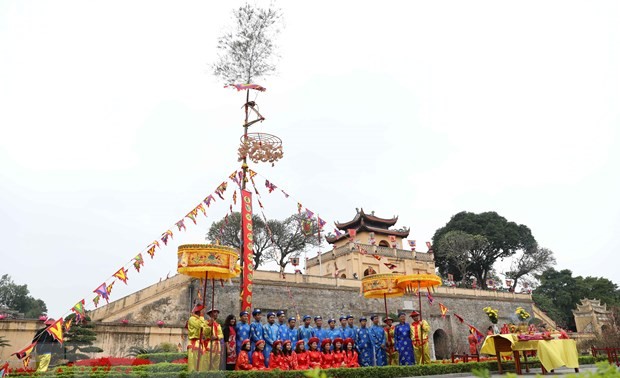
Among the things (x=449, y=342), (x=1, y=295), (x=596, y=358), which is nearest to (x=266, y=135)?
(x=596, y=358)

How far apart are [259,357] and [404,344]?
453 centimetres

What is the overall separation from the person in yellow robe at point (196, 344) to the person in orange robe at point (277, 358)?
1.62 meters

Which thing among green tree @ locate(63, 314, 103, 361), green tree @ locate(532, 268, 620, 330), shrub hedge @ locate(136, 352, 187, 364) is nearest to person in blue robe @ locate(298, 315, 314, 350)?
shrub hedge @ locate(136, 352, 187, 364)

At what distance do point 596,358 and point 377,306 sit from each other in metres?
13.8

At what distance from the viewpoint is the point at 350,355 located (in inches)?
445

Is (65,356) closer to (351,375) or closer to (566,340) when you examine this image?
(351,375)

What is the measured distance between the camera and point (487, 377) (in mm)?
1869

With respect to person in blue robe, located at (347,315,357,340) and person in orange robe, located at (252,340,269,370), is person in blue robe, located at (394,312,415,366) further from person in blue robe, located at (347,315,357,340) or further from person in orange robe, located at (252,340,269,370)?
person in orange robe, located at (252,340,269,370)

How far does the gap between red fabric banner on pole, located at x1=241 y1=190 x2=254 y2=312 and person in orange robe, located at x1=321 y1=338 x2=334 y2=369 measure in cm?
216

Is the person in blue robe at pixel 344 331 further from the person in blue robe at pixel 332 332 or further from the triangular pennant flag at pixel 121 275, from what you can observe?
the triangular pennant flag at pixel 121 275

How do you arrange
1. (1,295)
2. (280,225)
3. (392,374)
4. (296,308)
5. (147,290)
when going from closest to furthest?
1. (392,374)
2. (147,290)
3. (296,308)
4. (280,225)
5. (1,295)

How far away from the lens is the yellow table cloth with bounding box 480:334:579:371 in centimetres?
862

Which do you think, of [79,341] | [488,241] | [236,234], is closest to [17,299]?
[236,234]

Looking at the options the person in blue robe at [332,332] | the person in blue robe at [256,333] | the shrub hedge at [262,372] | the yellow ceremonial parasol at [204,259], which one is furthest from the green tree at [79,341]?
the person in blue robe at [332,332]
